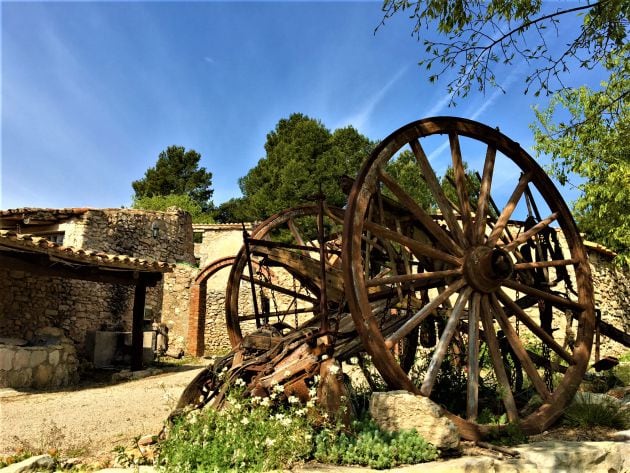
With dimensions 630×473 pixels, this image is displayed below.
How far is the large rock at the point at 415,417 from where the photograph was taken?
343 centimetres

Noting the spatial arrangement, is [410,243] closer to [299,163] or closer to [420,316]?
[420,316]

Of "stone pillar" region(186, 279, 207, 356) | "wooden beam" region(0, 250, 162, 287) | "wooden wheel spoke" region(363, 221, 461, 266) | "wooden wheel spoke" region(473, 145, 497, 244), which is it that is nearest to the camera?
"wooden wheel spoke" region(363, 221, 461, 266)

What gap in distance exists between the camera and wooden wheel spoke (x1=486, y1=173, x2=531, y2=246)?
4696mm

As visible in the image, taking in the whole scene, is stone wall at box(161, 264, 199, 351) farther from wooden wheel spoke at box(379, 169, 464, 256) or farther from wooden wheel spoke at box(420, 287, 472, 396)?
wooden wheel spoke at box(420, 287, 472, 396)

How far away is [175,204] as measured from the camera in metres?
29.5

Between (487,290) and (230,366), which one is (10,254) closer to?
(230,366)

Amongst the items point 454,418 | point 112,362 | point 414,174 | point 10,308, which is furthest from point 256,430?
point 414,174

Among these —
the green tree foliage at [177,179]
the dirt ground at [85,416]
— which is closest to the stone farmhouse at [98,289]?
the dirt ground at [85,416]

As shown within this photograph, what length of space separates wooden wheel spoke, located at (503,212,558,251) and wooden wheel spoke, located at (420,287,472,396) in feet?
2.52

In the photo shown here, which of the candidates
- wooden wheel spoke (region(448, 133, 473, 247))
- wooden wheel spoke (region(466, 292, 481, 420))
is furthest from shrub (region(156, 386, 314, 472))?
wooden wheel spoke (region(448, 133, 473, 247))

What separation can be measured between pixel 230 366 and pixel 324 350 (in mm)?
1000

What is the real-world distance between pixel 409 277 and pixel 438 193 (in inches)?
37.3

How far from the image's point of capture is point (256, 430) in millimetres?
3203

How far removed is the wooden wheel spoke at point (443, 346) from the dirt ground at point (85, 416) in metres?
2.00
